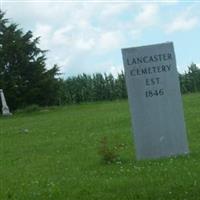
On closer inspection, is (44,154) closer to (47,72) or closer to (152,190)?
(152,190)

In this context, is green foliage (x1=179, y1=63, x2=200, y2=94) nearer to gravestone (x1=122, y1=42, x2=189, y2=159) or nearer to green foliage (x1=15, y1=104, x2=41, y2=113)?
green foliage (x1=15, y1=104, x2=41, y2=113)

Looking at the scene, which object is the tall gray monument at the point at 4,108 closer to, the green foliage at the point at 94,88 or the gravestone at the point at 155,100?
the green foliage at the point at 94,88

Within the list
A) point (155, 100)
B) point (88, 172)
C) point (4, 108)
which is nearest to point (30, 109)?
point (4, 108)

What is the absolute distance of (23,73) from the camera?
4294cm

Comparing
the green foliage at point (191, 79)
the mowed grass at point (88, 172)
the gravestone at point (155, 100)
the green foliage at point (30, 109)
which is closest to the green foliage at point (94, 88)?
the green foliage at point (191, 79)

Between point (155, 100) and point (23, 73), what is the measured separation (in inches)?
1207

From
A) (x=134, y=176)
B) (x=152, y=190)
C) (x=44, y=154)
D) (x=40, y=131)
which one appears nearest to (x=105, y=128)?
(x=40, y=131)

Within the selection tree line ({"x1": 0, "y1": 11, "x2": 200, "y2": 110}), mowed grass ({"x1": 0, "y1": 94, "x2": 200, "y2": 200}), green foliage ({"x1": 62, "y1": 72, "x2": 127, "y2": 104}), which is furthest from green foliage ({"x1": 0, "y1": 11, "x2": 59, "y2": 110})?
mowed grass ({"x1": 0, "y1": 94, "x2": 200, "y2": 200})

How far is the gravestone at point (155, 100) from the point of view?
42.2ft

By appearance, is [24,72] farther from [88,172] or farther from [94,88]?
[88,172]

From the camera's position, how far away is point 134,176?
10477 millimetres

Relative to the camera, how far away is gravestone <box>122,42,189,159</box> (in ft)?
42.2

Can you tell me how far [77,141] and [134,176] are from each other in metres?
6.93

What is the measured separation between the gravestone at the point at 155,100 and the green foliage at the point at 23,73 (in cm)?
2955
